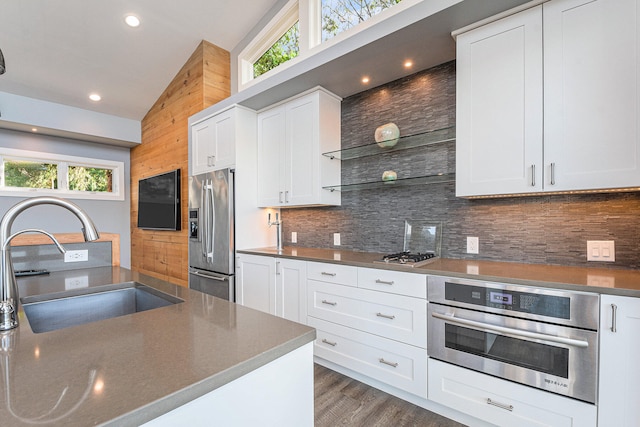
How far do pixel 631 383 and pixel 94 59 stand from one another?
Answer: 18.6ft

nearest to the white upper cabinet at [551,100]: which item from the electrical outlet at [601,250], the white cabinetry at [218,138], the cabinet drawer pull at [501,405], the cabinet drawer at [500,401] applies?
the electrical outlet at [601,250]

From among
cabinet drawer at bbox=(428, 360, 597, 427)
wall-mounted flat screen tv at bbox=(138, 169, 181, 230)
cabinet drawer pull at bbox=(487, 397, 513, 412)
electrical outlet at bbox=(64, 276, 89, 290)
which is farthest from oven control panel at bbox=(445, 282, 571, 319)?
wall-mounted flat screen tv at bbox=(138, 169, 181, 230)

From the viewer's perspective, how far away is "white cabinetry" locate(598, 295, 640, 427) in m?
1.29

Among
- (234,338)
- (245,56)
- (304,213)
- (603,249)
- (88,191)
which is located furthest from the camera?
(88,191)

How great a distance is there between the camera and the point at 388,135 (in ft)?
8.27

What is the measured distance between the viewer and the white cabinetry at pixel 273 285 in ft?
8.32

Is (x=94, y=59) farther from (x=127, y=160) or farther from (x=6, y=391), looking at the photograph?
(x=6, y=391)

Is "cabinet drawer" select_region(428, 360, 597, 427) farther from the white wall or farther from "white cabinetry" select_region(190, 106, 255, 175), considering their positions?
the white wall

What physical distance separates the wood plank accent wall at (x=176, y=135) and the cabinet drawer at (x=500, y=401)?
328 cm

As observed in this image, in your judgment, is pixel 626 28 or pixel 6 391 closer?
pixel 6 391

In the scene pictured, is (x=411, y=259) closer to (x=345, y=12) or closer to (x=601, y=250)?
(x=601, y=250)

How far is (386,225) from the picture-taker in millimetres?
2656

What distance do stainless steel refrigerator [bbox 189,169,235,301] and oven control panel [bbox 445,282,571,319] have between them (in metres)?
2.18

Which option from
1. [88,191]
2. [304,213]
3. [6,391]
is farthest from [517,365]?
[88,191]
